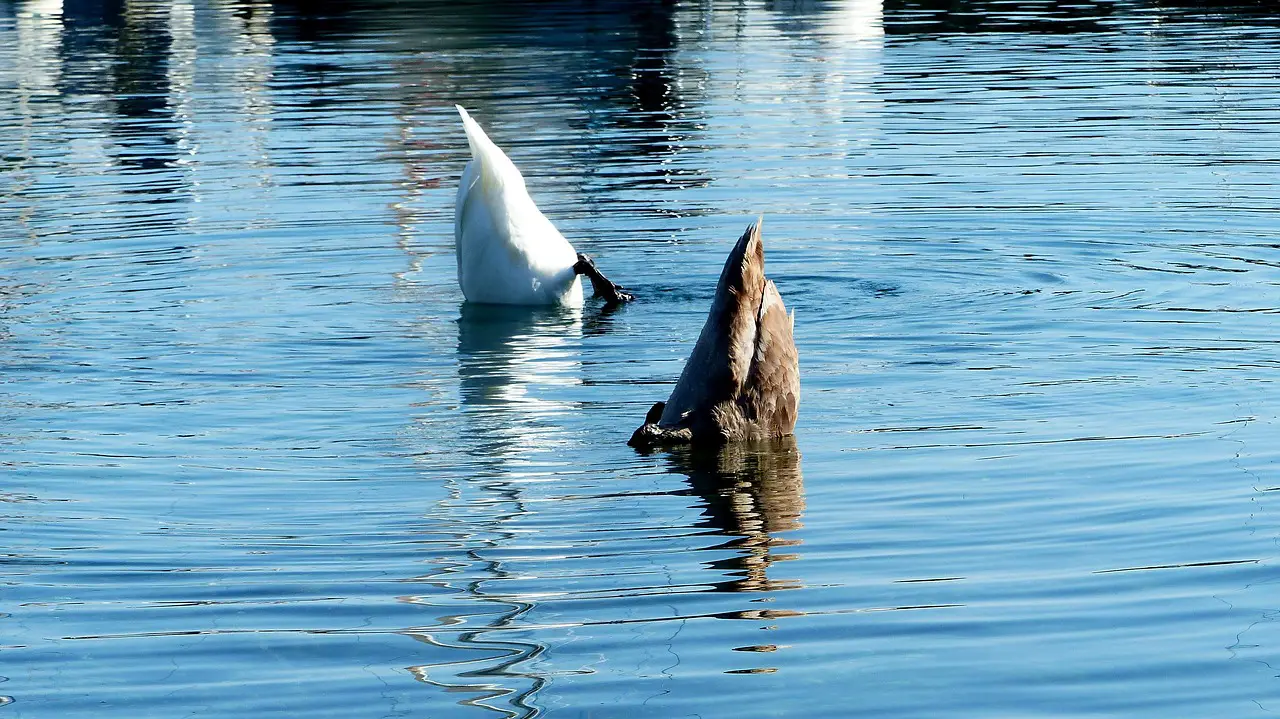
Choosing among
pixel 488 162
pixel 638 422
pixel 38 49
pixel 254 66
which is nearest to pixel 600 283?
pixel 488 162

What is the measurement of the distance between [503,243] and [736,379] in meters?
4.10

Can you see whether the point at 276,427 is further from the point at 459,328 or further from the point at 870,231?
the point at 870,231

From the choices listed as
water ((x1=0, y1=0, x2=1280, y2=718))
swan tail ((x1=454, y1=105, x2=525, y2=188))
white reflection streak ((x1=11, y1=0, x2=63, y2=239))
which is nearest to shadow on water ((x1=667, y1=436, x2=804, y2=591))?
water ((x1=0, y1=0, x2=1280, y2=718))

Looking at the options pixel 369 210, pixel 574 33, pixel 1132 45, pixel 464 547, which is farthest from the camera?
pixel 574 33

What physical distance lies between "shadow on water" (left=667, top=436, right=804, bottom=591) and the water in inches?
1.1

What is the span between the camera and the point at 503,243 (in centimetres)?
1327

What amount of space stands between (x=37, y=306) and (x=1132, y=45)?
74.8 feet

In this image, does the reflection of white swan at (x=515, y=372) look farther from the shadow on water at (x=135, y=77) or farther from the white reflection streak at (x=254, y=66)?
the white reflection streak at (x=254, y=66)

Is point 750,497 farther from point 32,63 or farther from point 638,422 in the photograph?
point 32,63

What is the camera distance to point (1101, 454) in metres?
9.35

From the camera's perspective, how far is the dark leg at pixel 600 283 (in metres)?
13.2

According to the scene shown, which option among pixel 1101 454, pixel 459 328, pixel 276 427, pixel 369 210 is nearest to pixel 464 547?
pixel 276 427

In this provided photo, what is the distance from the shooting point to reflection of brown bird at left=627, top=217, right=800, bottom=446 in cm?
945

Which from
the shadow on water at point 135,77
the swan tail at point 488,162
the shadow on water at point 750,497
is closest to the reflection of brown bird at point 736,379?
the shadow on water at point 750,497
